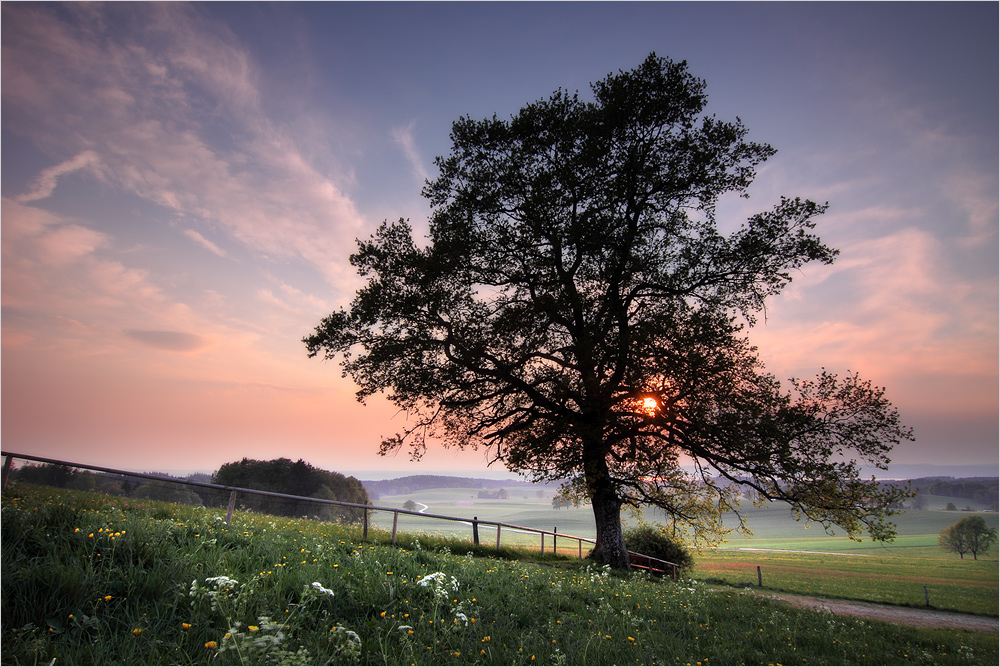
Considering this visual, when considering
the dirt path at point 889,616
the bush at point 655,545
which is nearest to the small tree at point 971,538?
the dirt path at point 889,616

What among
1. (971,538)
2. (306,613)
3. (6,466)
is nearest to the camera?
A: (306,613)

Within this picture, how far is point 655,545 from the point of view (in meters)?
21.7

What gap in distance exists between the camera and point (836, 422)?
1406cm

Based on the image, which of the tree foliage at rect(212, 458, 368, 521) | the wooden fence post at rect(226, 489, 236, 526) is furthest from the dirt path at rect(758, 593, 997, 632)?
the tree foliage at rect(212, 458, 368, 521)

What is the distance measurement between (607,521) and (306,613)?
1372 cm

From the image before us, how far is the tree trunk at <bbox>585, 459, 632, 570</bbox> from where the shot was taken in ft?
52.4

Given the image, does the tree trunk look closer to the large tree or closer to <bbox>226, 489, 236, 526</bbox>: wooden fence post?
the large tree

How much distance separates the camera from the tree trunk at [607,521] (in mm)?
15984

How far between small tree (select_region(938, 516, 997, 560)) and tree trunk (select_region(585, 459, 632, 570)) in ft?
335

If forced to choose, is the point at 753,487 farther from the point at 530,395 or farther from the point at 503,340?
the point at 503,340

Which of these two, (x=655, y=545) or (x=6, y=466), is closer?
(x=6, y=466)

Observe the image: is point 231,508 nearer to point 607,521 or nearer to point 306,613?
point 306,613

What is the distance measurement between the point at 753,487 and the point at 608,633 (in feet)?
37.3

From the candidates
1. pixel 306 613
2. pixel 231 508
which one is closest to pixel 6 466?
pixel 231 508
